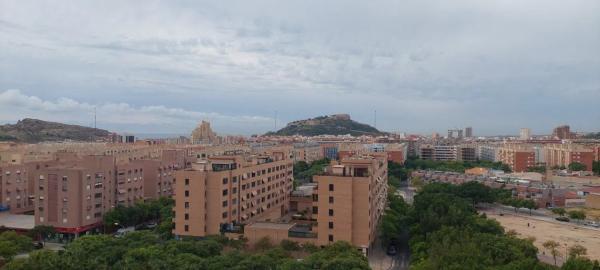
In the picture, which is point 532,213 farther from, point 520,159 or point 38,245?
point 38,245

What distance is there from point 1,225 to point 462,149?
79864 millimetres

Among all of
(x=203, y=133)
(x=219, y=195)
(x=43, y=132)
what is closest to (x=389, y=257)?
(x=219, y=195)

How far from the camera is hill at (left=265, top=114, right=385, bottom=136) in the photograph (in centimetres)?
16538

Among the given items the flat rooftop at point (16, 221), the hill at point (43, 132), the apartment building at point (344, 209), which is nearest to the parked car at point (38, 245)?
the flat rooftop at point (16, 221)

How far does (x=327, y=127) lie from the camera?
558 ft

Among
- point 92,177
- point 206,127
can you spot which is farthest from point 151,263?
point 206,127

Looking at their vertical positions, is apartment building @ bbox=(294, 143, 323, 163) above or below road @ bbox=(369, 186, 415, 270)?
above

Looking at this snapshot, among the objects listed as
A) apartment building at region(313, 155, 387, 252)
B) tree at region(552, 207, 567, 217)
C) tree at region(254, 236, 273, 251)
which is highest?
apartment building at region(313, 155, 387, 252)

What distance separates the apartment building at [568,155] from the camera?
7425cm

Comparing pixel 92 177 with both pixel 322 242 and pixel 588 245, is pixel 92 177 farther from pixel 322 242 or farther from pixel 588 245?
pixel 588 245

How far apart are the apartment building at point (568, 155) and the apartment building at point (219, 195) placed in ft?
186

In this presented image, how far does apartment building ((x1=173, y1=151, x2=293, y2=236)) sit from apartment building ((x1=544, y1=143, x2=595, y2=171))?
56.6 m

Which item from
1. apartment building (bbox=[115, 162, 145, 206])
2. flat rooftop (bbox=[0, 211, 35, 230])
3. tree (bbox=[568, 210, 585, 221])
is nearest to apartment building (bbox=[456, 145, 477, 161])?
tree (bbox=[568, 210, 585, 221])

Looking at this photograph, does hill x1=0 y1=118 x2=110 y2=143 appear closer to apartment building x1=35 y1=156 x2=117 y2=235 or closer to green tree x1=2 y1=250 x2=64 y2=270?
apartment building x1=35 y1=156 x2=117 y2=235
